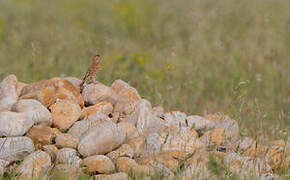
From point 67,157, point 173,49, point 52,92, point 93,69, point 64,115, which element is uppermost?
point 173,49

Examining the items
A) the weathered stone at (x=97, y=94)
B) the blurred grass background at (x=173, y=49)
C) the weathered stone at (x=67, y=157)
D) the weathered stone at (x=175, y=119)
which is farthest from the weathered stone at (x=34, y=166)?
the blurred grass background at (x=173, y=49)

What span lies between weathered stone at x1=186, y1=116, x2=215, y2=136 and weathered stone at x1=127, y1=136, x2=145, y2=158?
0.61 meters

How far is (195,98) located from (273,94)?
46.2 inches

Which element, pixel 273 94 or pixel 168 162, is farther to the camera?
pixel 273 94

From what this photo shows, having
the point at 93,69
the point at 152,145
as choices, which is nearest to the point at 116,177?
the point at 152,145

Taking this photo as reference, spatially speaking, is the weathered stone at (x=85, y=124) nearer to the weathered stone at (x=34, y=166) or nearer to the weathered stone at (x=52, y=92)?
the weathered stone at (x=52, y=92)

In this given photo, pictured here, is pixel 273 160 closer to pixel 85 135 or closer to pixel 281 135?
pixel 281 135

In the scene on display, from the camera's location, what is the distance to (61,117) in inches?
165

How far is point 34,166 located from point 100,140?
58 cm

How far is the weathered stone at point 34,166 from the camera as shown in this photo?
3566 millimetres

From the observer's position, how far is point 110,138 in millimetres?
3912

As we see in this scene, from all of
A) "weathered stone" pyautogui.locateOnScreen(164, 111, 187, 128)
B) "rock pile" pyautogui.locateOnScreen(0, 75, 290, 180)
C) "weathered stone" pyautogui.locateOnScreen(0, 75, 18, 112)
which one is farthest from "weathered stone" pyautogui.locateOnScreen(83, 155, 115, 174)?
"weathered stone" pyautogui.locateOnScreen(0, 75, 18, 112)

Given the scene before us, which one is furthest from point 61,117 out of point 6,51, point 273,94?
point 6,51

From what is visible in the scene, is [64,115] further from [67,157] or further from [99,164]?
[99,164]
